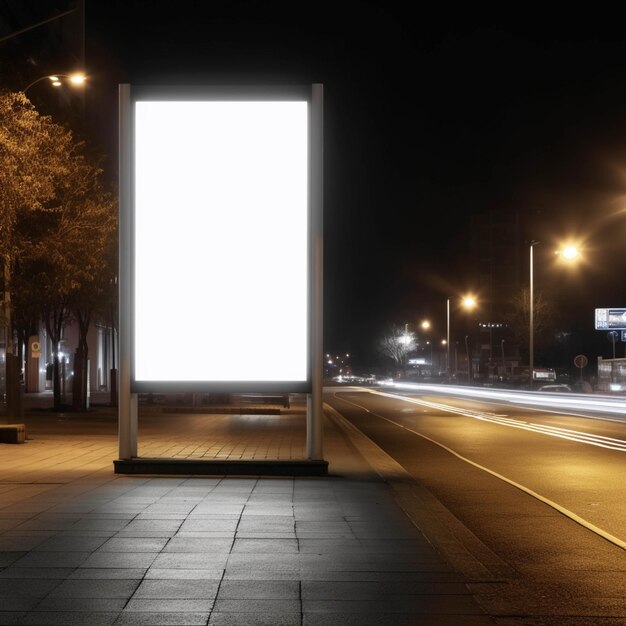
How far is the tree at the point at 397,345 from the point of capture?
161325 mm

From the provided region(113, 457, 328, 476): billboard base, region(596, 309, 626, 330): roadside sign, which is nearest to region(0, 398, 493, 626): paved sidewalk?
region(113, 457, 328, 476): billboard base

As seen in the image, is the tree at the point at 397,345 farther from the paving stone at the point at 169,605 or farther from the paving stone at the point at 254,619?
the paving stone at the point at 254,619

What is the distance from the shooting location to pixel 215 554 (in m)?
7.63

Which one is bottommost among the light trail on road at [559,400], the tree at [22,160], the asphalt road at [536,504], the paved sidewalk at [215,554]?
the light trail on road at [559,400]

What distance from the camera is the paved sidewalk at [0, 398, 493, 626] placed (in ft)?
19.5

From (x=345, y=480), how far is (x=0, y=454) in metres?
6.98

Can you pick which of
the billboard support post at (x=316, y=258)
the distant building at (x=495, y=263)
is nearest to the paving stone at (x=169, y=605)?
the billboard support post at (x=316, y=258)

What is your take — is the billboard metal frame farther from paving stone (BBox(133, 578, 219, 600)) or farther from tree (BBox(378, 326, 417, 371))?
tree (BBox(378, 326, 417, 371))

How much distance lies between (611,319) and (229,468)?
48.0 m

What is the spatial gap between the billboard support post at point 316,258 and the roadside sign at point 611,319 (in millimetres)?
46561

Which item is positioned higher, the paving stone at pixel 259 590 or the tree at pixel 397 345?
the tree at pixel 397 345

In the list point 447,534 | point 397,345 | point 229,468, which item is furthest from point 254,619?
point 397,345

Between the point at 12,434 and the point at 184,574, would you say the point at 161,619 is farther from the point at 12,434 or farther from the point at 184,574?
the point at 12,434

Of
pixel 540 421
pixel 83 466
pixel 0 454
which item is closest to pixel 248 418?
pixel 540 421
